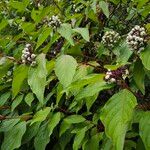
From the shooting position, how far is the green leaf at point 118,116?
1194 millimetres

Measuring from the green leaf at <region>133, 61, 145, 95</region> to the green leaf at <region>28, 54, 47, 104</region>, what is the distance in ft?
1.12

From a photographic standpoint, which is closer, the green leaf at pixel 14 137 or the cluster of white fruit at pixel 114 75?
the cluster of white fruit at pixel 114 75

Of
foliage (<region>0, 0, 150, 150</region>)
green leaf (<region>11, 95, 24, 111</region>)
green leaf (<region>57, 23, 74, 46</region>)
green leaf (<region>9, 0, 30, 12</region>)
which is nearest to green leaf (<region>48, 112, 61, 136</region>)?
foliage (<region>0, 0, 150, 150</region>)

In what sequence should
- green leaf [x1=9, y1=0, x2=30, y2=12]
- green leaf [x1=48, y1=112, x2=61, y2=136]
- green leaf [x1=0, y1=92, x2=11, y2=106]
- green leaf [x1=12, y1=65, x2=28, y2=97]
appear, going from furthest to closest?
green leaf [x1=9, y1=0, x2=30, y2=12] → green leaf [x1=0, y1=92, x2=11, y2=106] → green leaf [x1=48, y1=112, x2=61, y2=136] → green leaf [x1=12, y1=65, x2=28, y2=97]

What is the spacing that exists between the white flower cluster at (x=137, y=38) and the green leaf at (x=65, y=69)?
0.25m

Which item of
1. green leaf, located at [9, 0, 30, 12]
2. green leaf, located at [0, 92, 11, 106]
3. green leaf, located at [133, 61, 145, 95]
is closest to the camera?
green leaf, located at [133, 61, 145, 95]

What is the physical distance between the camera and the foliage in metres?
1.32

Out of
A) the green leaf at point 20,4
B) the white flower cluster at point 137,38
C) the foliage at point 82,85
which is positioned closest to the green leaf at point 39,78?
the foliage at point 82,85

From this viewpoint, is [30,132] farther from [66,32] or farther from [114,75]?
[114,75]

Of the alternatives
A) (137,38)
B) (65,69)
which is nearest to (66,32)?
(65,69)

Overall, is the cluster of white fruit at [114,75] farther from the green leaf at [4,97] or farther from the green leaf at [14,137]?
the green leaf at [4,97]

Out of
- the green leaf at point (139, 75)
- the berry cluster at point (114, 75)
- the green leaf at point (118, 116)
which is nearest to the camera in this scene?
the green leaf at point (118, 116)

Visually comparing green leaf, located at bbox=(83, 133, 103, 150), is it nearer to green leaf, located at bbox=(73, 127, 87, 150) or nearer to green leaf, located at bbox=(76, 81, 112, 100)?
green leaf, located at bbox=(73, 127, 87, 150)

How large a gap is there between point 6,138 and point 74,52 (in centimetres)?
51
